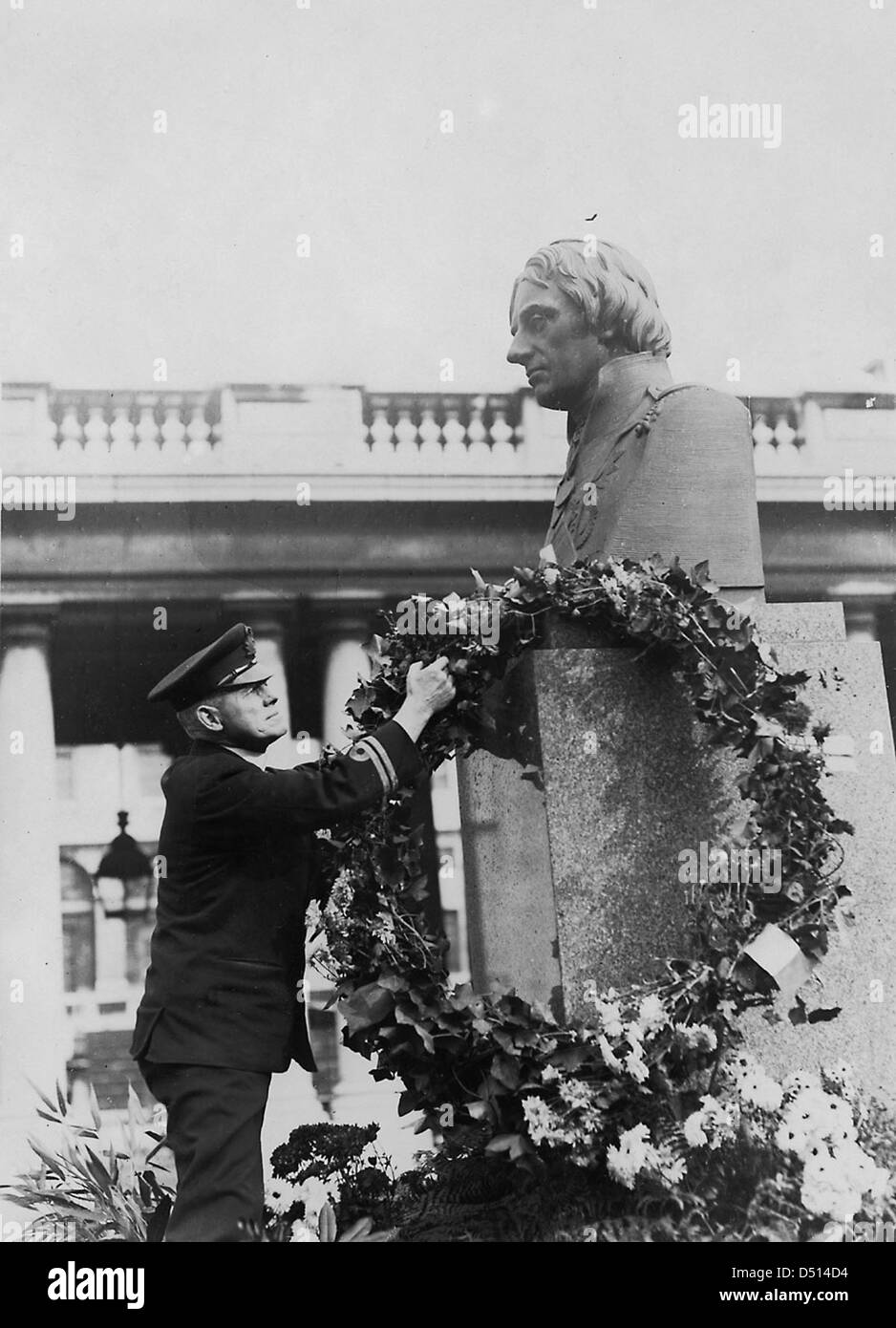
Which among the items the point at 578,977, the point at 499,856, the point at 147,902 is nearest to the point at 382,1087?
the point at 147,902

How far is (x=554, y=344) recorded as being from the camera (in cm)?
591

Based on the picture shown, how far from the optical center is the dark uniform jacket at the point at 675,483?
536 centimetres

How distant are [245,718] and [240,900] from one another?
638 millimetres

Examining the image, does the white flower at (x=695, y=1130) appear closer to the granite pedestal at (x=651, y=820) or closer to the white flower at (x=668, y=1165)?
the white flower at (x=668, y=1165)

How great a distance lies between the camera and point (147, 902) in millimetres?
12602

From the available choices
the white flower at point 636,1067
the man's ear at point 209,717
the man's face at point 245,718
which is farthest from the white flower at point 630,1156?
the man's ear at point 209,717

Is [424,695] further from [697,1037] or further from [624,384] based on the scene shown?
[624,384]

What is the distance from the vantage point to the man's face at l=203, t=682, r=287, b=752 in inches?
187

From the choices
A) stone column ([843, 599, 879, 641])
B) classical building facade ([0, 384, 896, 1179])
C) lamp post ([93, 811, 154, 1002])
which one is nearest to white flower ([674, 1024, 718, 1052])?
classical building facade ([0, 384, 896, 1179])

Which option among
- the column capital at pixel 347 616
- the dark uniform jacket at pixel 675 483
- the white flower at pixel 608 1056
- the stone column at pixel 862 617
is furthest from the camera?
the stone column at pixel 862 617

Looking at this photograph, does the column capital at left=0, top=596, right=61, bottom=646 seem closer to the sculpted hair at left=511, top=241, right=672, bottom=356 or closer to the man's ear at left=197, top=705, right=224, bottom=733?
the sculpted hair at left=511, top=241, right=672, bottom=356

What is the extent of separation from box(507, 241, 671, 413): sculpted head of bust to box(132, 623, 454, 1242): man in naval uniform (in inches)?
74.0

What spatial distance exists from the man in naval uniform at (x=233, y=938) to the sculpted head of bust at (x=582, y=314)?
6.17 ft
